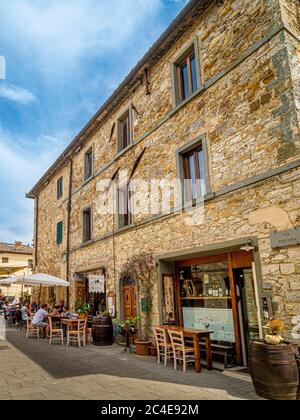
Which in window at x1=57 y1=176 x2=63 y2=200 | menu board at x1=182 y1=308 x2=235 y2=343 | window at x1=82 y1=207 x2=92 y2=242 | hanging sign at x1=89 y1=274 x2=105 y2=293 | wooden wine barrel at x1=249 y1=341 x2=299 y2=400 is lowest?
wooden wine barrel at x1=249 y1=341 x2=299 y2=400

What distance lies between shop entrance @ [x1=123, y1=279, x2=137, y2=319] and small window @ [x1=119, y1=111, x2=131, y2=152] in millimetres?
4695

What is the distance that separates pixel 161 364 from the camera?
6945 millimetres

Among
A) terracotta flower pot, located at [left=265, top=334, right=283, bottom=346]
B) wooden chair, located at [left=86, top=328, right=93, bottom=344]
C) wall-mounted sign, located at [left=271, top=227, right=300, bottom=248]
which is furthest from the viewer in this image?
wooden chair, located at [left=86, top=328, right=93, bottom=344]

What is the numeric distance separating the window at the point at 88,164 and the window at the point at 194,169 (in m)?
6.02

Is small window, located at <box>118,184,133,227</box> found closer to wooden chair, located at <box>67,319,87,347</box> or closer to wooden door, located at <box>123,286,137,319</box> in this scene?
wooden door, located at <box>123,286,137,319</box>

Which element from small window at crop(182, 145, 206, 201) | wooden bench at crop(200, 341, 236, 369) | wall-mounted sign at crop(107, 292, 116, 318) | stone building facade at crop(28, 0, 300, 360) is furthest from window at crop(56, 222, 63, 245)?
wooden bench at crop(200, 341, 236, 369)

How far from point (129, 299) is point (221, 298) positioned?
11.5 ft

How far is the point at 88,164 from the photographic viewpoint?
1376 centimetres

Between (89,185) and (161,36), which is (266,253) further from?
(89,185)

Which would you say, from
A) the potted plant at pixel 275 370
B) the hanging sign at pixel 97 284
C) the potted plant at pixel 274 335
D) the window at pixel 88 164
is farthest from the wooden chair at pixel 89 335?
the potted plant at pixel 274 335

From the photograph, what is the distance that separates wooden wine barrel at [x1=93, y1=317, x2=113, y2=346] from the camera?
9.60 meters

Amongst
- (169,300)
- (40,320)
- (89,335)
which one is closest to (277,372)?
(169,300)

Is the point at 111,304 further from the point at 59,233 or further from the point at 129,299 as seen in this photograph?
the point at 59,233

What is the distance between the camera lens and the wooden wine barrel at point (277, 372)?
14.5 feet
